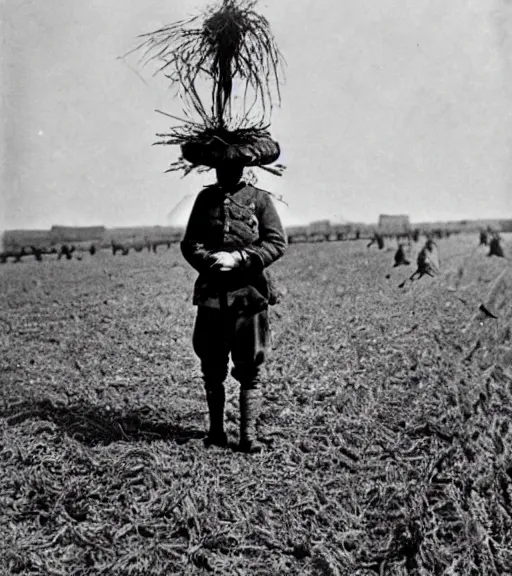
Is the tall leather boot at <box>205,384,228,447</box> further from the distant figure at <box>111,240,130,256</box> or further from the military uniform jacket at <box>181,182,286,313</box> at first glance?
the distant figure at <box>111,240,130,256</box>

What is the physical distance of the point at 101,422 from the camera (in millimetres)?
4754

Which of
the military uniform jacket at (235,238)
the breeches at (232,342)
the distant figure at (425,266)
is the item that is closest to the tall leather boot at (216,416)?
the breeches at (232,342)

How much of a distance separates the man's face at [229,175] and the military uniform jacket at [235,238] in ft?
0.19

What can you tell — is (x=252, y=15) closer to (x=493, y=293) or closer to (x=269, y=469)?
(x=269, y=469)

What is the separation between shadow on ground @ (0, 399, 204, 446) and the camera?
14.4 feet

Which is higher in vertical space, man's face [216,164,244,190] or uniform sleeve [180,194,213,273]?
man's face [216,164,244,190]

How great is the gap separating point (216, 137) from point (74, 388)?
331 centimetres

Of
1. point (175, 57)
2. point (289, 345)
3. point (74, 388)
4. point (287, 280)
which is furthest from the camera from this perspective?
point (287, 280)

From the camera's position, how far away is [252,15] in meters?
4.01

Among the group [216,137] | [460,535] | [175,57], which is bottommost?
[460,535]

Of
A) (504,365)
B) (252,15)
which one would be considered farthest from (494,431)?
(252,15)

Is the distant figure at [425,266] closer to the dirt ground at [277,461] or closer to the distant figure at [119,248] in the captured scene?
the dirt ground at [277,461]

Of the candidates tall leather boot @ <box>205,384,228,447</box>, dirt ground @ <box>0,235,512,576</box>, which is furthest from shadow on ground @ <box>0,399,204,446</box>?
tall leather boot @ <box>205,384,228,447</box>

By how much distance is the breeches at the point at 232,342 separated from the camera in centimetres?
398
